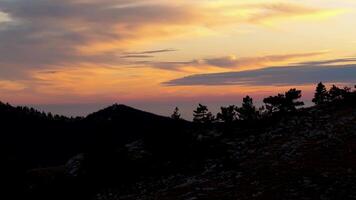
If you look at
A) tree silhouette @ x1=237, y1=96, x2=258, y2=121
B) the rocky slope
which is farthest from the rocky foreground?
tree silhouette @ x1=237, y1=96, x2=258, y2=121

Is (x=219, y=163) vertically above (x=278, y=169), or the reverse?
(x=219, y=163)

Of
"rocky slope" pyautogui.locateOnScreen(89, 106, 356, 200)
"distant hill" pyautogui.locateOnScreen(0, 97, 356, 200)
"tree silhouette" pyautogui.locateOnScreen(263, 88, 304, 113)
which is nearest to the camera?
"rocky slope" pyautogui.locateOnScreen(89, 106, 356, 200)

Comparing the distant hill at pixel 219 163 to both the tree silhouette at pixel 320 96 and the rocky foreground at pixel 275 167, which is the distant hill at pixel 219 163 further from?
the tree silhouette at pixel 320 96

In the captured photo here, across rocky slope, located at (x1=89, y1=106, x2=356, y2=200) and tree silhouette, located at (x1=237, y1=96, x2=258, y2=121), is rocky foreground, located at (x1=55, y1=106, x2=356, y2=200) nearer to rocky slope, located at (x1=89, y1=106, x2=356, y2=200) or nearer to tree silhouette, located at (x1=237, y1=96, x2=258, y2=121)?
rocky slope, located at (x1=89, y1=106, x2=356, y2=200)

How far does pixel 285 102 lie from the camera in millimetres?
48344

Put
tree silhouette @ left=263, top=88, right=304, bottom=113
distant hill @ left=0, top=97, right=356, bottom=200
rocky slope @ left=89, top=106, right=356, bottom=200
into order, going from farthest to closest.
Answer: tree silhouette @ left=263, top=88, right=304, bottom=113 → distant hill @ left=0, top=97, right=356, bottom=200 → rocky slope @ left=89, top=106, right=356, bottom=200

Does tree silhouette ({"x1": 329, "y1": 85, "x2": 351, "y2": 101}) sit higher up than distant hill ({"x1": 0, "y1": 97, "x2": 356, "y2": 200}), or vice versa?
tree silhouette ({"x1": 329, "y1": 85, "x2": 351, "y2": 101})

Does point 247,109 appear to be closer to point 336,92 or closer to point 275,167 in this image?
point 336,92

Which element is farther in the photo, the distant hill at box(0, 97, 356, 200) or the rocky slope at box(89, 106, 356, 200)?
the distant hill at box(0, 97, 356, 200)

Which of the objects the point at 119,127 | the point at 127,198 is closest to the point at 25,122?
the point at 119,127

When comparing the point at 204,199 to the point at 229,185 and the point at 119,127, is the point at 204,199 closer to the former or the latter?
the point at 229,185

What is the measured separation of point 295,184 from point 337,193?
2.42 meters

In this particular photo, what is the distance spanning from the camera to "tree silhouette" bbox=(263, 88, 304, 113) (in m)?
47.7

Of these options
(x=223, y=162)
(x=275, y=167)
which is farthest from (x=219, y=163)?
(x=275, y=167)
